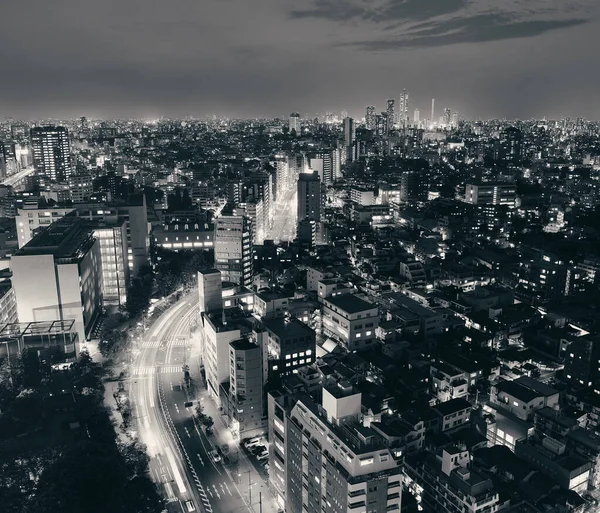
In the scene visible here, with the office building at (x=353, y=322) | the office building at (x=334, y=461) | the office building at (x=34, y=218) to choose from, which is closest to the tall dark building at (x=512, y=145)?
the office building at (x=353, y=322)

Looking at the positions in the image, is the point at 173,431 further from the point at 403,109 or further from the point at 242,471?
the point at 403,109

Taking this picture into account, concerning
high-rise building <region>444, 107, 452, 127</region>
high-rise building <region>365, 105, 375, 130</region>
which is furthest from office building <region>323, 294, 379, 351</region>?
high-rise building <region>444, 107, 452, 127</region>

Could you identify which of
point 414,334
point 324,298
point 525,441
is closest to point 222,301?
point 324,298

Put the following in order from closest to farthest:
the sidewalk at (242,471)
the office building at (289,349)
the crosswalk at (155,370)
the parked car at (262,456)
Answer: the sidewalk at (242,471), the parked car at (262,456), the office building at (289,349), the crosswalk at (155,370)

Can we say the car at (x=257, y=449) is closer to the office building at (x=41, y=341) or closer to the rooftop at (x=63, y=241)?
the office building at (x=41, y=341)

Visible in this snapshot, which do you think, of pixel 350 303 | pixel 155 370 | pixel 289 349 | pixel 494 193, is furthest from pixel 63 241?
pixel 494 193
